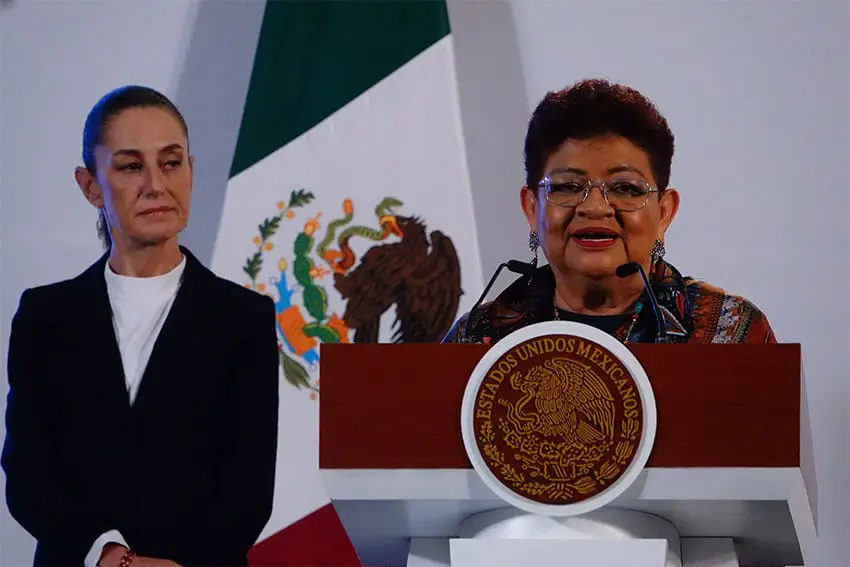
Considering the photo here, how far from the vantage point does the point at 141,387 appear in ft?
9.44

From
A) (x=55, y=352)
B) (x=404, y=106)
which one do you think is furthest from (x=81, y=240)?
(x=404, y=106)

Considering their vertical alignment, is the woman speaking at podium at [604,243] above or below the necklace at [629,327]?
above

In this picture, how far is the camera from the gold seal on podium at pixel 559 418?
143 centimetres

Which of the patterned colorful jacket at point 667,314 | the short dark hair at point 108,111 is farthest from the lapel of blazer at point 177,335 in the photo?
the patterned colorful jacket at point 667,314

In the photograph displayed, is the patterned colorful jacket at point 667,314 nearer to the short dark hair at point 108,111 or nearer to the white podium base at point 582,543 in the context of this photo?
the white podium base at point 582,543

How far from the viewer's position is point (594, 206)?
2.34 metres

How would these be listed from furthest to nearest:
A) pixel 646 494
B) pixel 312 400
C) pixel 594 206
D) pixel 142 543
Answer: pixel 312 400 → pixel 142 543 → pixel 594 206 → pixel 646 494

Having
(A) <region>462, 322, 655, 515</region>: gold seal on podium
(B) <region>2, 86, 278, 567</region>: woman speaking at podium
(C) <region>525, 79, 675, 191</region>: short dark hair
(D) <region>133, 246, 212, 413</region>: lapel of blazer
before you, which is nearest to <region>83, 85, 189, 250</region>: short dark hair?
(B) <region>2, 86, 278, 567</region>: woman speaking at podium

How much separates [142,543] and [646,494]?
165cm

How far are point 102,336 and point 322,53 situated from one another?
906 millimetres

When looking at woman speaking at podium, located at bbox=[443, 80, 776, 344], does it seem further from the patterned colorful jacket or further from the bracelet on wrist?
the bracelet on wrist

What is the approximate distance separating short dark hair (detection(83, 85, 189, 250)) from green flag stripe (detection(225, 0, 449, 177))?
21cm

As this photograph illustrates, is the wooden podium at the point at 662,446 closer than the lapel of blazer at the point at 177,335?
Yes

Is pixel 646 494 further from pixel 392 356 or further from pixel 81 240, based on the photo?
pixel 81 240
